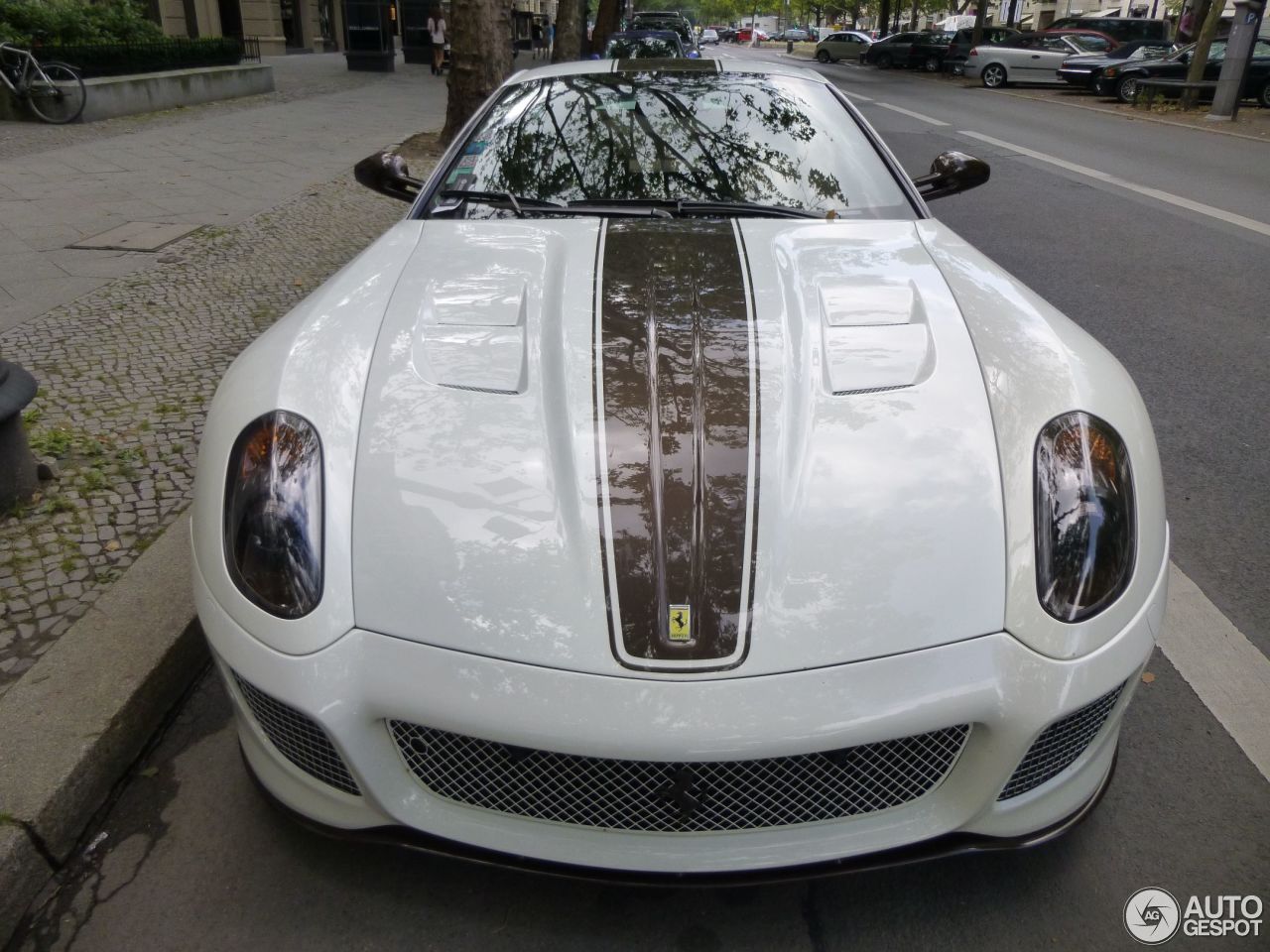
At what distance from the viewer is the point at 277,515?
1.81 m

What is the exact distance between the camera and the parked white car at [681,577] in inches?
62.7

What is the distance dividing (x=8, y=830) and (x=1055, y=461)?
2.15 metres

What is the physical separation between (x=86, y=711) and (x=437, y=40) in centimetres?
2463

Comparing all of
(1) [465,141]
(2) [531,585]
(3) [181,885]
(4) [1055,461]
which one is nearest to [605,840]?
(2) [531,585]

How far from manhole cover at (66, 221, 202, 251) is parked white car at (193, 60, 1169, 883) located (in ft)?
16.8

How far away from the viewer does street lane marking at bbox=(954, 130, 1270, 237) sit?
26.8ft

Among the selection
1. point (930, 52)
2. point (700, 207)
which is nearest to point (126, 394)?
point (700, 207)

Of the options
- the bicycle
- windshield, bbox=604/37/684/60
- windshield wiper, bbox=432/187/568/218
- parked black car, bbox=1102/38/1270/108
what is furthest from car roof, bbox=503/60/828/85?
parked black car, bbox=1102/38/1270/108

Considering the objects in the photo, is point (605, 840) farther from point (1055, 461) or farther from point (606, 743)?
Answer: point (1055, 461)

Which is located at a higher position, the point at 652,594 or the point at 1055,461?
the point at 1055,461

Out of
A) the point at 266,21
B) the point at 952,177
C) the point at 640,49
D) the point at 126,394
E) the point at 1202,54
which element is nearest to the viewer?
the point at 952,177

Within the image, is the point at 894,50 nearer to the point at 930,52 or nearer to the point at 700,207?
the point at 930,52

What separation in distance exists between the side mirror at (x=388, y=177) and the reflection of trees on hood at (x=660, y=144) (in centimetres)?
39

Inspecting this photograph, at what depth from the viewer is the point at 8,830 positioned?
191 cm
